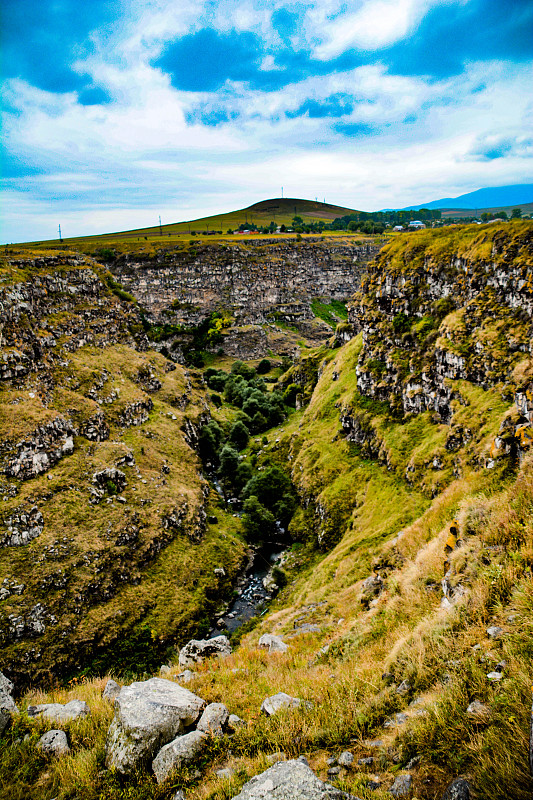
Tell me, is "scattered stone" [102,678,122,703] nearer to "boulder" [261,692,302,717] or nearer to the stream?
"boulder" [261,692,302,717]

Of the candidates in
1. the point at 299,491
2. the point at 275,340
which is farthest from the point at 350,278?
the point at 299,491

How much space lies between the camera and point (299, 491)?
189 ft

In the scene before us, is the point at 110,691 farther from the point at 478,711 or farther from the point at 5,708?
the point at 478,711

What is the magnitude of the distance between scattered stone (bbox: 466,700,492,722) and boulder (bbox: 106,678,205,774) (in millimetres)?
7364

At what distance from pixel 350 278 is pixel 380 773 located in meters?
185

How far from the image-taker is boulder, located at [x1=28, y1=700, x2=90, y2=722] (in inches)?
467

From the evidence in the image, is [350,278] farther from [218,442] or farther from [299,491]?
[299,491]

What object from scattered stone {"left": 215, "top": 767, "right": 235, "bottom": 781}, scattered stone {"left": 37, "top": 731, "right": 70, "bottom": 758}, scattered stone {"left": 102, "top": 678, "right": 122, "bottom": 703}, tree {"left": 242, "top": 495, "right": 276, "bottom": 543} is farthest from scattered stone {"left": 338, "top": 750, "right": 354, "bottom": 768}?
tree {"left": 242, "top": 495, "right": 276, "bottom": 543}

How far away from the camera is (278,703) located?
34.9 feet

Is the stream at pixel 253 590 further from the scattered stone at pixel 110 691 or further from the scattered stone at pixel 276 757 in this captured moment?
the scattered stone at pixel 276 757

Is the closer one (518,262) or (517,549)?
(517,549)

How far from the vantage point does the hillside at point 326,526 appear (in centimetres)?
816

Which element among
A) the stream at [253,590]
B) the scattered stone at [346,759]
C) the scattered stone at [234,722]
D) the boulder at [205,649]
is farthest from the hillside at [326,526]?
the boulder at [205,649]

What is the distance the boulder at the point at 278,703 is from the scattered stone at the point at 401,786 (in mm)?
4411
